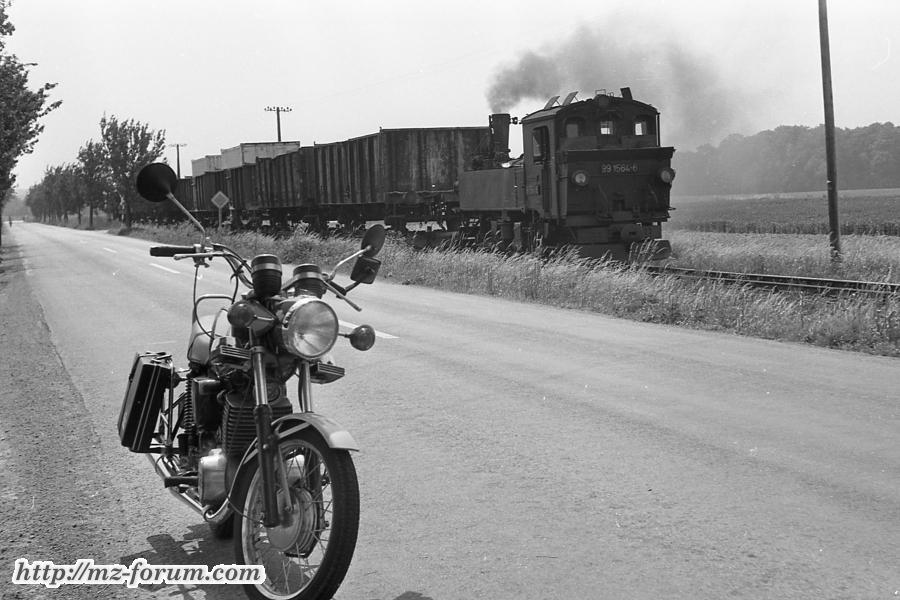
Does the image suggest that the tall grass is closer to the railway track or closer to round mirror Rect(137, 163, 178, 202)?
the railway track

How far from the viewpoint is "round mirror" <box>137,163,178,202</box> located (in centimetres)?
404

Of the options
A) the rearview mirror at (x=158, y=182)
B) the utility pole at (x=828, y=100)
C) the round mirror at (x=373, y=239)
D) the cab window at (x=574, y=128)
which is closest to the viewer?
the round mirror at (x=373, y=239)

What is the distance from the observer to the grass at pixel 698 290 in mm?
10570

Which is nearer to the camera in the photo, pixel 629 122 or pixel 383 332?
pixel 383 332

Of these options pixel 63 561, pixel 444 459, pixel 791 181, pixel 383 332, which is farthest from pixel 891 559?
pixel 791 181

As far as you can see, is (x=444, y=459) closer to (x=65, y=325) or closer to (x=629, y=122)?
(x=65, y=325)

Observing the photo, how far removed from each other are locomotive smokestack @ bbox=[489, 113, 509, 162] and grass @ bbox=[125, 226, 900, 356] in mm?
3043

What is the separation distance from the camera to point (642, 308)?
43.3 ft

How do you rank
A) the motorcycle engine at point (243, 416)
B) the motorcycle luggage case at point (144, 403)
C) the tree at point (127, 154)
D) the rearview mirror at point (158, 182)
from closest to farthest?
the motorcycle engine at point (243, 416) → the rearview mirror at point (158, 182) → the motorcycle luggage case at point (144, 403) → the tree at point (127, 154)

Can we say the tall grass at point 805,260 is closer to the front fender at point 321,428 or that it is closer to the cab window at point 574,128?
the cab window at point 574,128

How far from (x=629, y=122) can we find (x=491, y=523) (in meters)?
16.9

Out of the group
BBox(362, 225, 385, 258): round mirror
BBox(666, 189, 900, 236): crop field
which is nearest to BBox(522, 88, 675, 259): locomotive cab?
BBox(362, 225, 385, 258): round mirror

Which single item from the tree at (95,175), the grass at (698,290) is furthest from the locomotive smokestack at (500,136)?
the tree at (95,175)

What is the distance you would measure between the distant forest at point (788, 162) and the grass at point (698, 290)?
69.9 m
